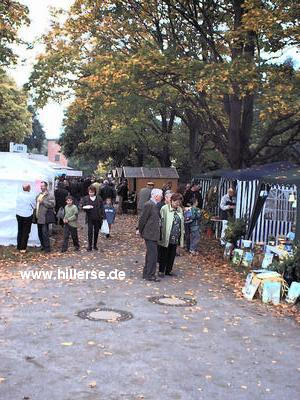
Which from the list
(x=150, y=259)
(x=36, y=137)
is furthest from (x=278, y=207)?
(x=36, y=137)

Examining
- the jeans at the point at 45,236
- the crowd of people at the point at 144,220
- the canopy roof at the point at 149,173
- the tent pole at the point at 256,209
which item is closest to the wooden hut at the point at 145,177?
the canopy roof at the point at 149,173

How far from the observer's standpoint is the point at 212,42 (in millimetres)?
17625

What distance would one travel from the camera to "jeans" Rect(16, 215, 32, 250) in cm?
1342

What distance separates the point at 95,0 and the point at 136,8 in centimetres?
209

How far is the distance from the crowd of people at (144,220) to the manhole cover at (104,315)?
265 centimetres

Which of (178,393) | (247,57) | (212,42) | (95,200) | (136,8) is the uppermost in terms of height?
(136,8)

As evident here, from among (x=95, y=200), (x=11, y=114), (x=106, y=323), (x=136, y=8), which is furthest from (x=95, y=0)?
(x=11, y=114)

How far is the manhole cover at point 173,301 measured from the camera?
8.66 metres

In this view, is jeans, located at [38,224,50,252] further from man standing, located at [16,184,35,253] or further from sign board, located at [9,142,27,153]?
sign board, located at [9,142,27,153]

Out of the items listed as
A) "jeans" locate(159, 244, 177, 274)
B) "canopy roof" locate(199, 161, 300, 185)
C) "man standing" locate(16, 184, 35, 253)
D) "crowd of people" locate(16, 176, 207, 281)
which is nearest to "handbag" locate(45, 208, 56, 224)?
"crowd of people" locate(16, 176, 207, 281)

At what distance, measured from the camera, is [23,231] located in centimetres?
1353

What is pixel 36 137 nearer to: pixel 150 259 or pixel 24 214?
pixel 24 214

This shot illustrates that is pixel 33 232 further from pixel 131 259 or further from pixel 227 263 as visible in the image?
pixel 227 263

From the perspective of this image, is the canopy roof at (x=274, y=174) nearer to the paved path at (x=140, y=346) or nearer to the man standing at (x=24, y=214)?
the paved path at (x=140, y=346)
